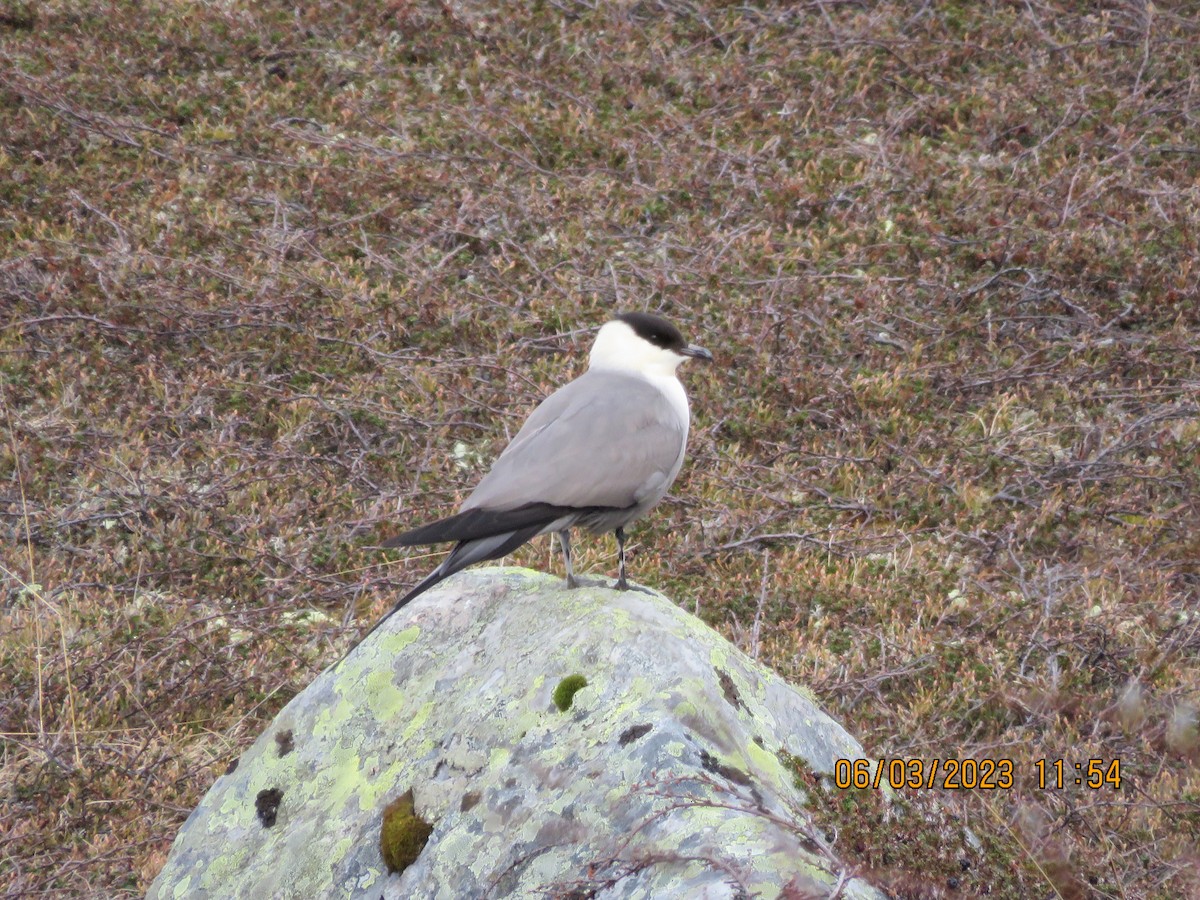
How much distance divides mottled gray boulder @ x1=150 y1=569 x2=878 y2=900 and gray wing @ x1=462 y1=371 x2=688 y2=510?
29 centimetres

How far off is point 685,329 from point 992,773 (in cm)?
415

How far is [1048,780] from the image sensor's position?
527 cm

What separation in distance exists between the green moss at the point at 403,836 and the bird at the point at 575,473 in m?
0.58

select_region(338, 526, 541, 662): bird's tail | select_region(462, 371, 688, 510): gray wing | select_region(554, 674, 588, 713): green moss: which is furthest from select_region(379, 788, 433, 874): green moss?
select_region(462, 371, 688, 510): gray wing

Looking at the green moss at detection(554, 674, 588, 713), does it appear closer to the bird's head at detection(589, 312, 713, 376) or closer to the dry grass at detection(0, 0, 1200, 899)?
the dry grass at detection(0, 0, 1200, 899)

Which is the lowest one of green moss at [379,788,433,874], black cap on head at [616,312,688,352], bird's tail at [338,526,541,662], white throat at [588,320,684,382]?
green moss at [379,788,433,874]

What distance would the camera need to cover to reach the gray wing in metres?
4.18

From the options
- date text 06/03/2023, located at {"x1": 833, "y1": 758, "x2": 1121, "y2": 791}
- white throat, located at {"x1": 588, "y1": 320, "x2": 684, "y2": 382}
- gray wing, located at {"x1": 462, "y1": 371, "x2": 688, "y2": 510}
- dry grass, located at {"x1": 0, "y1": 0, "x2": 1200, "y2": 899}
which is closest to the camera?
gray wing, located at {"x1": 462, "y1": 371, "x2": 688, "y2": 510}

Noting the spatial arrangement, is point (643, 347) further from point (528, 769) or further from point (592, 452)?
point (528, 769)

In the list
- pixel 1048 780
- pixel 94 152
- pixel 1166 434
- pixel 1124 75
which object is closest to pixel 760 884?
pixel 1048 780

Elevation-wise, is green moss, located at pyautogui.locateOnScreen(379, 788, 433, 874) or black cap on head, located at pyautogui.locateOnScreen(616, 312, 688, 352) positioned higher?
black cap on head, located at pyautogui.locateOnScreen(616, 312, 688, 352)

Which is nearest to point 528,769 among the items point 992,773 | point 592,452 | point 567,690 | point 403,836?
point 567,690

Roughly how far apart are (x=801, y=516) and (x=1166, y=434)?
2.30 m

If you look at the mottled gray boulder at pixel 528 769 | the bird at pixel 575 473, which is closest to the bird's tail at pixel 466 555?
the bird at pixel 575 473
